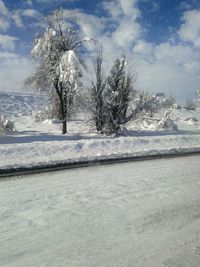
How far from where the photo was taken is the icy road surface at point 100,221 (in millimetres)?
5848

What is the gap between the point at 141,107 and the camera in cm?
2972

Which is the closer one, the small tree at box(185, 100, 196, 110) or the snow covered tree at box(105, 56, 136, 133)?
the snow covered tree at box(105, 56, 136, 133)

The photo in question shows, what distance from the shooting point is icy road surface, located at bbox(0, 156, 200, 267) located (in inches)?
230

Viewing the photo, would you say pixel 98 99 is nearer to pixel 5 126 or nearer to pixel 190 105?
pixel 5 126

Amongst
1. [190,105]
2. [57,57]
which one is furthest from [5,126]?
[190,105]

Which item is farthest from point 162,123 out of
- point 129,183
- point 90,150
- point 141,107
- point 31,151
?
point 129,183

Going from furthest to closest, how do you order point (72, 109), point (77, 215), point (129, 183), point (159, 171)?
1. point (72, 109)
2. point (159, 171)
3. point (129, 183)
4. point (77, 215)

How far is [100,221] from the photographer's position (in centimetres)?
744

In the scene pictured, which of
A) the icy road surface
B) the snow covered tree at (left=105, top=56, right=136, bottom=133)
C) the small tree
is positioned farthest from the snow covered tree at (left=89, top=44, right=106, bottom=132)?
the small tree

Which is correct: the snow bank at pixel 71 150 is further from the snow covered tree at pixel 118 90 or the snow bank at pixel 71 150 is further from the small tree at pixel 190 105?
the small tree at pixel 190 105

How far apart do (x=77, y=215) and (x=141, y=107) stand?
22478 mm

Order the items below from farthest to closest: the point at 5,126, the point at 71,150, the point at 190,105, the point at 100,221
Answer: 1. the point at 190,105
2. the point at 5,126
3. the point at 71,150
4. the point at 100,221

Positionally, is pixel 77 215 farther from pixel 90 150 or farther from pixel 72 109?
pixel 72 109

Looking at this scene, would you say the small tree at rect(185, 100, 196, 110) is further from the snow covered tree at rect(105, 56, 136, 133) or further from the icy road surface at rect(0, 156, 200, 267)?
the icy road surface at rect(0, 156, 200, 267)
